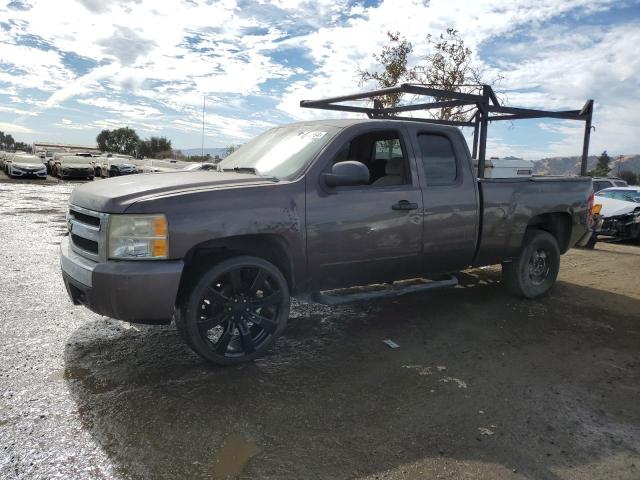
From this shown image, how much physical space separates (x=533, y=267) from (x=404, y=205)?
2.54 m

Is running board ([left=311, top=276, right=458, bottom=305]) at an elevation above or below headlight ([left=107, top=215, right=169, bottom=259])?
below

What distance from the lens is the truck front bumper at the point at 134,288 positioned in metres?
3.34

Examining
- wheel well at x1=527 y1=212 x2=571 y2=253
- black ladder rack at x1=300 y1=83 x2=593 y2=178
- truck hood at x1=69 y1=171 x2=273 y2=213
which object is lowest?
wheel well at x1=527 y1=212 x2=571 y2=253

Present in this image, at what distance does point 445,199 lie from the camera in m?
4.75

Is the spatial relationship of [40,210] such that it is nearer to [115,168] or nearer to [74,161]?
[115,168]

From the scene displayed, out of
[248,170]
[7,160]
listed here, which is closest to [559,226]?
[248,170]

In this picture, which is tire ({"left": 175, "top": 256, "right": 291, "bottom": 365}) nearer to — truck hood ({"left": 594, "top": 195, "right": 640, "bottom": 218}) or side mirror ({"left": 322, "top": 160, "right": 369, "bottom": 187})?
side mirror ({"left": 322, "top": 160, "right": 369, "bottom": 187})

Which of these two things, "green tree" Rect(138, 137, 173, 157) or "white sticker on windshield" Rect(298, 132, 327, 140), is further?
"green tree" Rect(138, 137, 173, 157)

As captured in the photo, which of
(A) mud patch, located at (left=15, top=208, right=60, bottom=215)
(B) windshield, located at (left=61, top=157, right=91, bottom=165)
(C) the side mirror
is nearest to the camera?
(C) the side mirror

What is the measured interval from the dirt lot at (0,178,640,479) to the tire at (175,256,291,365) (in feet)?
0.55

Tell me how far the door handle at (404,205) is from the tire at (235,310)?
3.99 feet

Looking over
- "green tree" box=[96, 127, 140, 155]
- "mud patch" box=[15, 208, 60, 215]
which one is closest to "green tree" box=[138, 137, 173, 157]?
"green tree" box=[96, 127, 140, 155]

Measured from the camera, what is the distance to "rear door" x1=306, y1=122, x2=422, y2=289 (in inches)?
159

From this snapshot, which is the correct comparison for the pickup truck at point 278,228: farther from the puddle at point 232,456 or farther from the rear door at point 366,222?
the puddle at point 232,456
